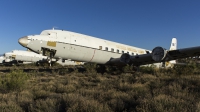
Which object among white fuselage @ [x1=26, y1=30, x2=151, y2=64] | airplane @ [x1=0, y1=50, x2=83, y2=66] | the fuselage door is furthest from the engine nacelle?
airplane @ [x1=0, y1=50, x2=83, y2=66]

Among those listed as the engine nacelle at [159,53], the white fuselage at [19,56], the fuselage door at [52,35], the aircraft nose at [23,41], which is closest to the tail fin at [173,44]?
the engine nacelle at [159,53]

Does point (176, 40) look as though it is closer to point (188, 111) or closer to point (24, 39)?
point (24, 39)

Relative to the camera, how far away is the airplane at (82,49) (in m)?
13.8

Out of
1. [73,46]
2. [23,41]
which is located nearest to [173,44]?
[73,46]

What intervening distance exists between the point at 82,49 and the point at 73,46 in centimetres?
92

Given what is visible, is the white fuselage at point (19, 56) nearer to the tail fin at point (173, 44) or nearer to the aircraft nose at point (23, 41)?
the tail fin at point (173, 44)

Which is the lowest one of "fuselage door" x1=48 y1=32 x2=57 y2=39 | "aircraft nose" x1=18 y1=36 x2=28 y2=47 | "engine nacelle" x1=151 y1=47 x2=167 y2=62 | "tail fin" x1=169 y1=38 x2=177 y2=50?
"engine nacelle" x1=151 y1=47 x2=167 y2=62

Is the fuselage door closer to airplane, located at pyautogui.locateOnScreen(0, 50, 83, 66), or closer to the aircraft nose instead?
the aircraft nose

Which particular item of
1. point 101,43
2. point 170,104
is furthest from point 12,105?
point 101,43

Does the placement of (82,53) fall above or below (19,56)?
below

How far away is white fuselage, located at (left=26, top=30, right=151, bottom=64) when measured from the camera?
13.8 m

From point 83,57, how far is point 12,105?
34.8 feet

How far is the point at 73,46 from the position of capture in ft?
49.5

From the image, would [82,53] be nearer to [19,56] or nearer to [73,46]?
[73,46]
